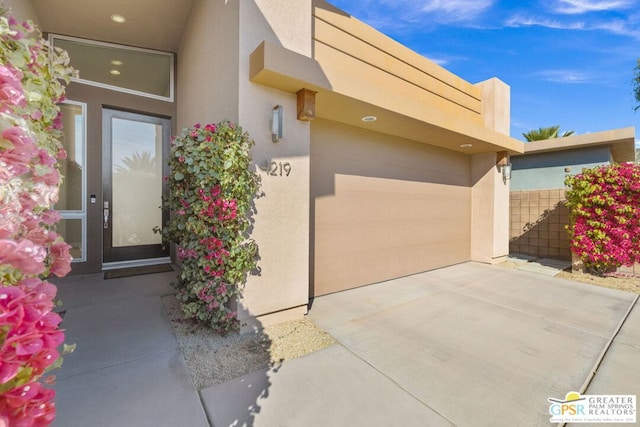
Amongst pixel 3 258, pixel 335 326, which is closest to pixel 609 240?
pixel 335 326

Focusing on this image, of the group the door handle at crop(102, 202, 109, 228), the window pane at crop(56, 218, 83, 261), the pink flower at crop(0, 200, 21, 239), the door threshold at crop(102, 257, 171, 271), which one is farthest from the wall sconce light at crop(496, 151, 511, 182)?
the window pane at crop(56, 218, 83, 261)

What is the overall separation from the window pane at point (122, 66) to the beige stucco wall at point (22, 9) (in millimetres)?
798

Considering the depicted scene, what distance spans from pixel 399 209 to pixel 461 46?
4.85m

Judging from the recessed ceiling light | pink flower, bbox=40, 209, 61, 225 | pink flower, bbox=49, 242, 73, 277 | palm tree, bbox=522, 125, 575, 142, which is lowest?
pink flower, bbox=49, 242, 73, 277

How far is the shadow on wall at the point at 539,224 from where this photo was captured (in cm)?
749

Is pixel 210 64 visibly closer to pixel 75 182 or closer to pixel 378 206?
pixel 75 182

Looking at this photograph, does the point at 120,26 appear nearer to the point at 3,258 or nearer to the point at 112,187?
the point at 112,187

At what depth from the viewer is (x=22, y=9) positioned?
378 centimetres

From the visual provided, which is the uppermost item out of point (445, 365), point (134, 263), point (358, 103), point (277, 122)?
point (358, 103)

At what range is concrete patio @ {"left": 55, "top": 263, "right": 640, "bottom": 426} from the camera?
6.72 feet

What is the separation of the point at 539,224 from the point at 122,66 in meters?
10.6

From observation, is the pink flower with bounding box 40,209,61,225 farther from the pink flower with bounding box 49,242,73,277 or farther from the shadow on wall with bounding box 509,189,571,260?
the shadow on wall with bounding box 509,189,571,260

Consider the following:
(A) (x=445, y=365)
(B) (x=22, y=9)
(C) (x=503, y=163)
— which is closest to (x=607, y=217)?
(C) (x=503, y=163)

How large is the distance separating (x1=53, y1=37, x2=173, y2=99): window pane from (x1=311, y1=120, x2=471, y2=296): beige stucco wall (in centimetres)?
376
